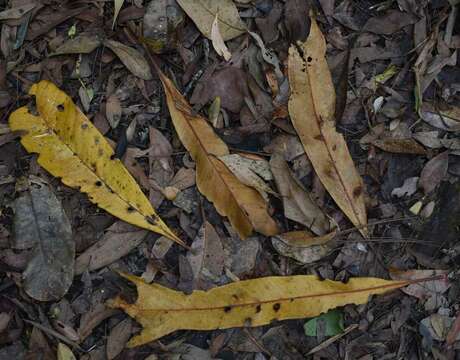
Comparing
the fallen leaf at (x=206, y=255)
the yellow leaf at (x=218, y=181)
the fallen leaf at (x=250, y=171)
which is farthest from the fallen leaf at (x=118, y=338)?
the fallen leaf at (x=250, y=171)

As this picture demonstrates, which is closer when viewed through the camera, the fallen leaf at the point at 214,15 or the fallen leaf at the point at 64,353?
the fallen leaf at the point at 64,353

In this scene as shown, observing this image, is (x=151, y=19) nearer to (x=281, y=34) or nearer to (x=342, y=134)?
(x=281, y=34)

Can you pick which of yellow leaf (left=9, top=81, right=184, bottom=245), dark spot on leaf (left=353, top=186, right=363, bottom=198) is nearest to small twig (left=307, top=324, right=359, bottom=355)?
dark spot on leaf (left=353, top=186, right=363, bottom=198)

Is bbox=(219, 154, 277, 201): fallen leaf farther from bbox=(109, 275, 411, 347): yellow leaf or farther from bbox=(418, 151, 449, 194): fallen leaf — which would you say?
bbox=(418, 151, 449, 194): fallen leaf

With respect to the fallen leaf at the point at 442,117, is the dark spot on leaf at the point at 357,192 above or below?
below

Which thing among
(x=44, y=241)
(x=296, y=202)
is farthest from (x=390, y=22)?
(x=44, y=241)

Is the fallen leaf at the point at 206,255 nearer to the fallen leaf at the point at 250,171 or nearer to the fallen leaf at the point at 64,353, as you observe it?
the fallen leaf at the point at 250,171

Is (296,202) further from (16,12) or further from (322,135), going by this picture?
(16,12)
